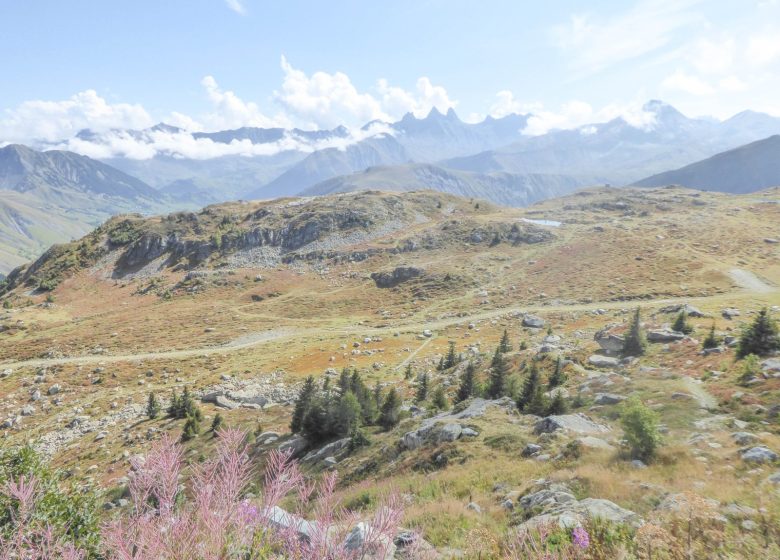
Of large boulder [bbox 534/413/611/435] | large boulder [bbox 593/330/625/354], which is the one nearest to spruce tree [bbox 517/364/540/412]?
large boulder [bbox 534/413/611/435]

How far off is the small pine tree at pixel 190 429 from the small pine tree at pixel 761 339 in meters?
35.1

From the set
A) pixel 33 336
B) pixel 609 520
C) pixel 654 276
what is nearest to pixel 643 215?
pixel 654 276

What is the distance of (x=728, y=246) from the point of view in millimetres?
74625

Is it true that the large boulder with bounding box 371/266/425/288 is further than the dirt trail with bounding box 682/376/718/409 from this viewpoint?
Yes

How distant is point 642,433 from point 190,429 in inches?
1088

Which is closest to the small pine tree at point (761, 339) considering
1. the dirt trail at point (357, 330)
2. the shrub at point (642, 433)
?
the shrub at point (642, 433)

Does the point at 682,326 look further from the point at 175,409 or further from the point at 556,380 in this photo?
the point at 175,409

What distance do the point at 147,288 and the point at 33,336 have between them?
27920 mm

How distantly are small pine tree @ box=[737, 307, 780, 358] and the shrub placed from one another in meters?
15.3

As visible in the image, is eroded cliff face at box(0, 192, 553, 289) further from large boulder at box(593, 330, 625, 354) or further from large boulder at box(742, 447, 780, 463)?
large boulder at box(742, 447, 780, 463)

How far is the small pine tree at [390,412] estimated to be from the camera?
23.2 meters

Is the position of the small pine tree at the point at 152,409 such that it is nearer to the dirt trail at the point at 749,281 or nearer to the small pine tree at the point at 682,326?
the small pine tree at the point at 682,326

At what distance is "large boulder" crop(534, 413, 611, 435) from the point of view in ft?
51.2

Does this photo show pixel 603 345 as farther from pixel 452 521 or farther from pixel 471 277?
pixel 471 277
